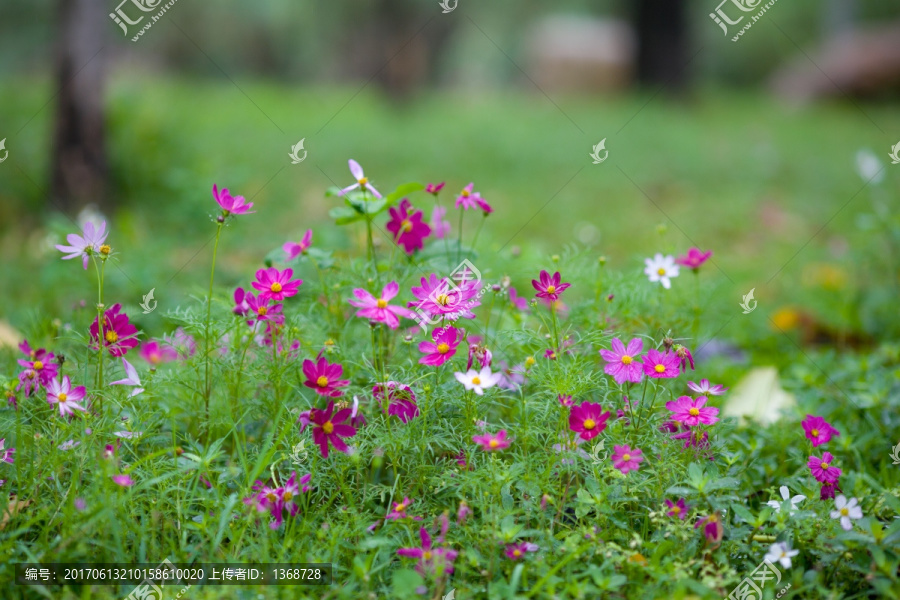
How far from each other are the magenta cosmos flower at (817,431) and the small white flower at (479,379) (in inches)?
27.6

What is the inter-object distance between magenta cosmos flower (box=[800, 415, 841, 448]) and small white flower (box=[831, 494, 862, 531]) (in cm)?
17

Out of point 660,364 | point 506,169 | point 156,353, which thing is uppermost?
point 506,169

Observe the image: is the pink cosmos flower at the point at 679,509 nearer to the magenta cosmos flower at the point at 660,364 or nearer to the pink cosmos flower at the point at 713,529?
the pink cosmos flower at the point at 713,529

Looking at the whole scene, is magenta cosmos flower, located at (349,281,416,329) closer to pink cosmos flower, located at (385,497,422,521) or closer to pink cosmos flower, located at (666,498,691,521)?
pink cosmos flower, located at (385,497,422,521)

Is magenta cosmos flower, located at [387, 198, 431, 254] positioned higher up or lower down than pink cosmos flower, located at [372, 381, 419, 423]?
higher up

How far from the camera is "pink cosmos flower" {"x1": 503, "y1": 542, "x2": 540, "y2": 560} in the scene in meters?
1.34

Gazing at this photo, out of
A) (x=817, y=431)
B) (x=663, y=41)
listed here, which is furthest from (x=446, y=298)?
(x=663, y=41)

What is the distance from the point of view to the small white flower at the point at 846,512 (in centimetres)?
139

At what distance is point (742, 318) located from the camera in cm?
293

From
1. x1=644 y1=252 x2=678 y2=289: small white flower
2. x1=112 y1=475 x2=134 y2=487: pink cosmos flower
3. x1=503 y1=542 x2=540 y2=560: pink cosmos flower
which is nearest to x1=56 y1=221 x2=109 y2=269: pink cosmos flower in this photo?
x1=112 y1=475 x2=134 y2=487: pink cosmos flower

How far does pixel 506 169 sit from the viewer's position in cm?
534

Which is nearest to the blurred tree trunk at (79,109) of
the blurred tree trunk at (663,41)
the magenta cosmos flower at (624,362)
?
the magenta cosmos flower at (624,362)

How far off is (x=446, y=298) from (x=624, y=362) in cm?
38

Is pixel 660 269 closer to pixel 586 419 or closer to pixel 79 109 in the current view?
pixel 586 419
